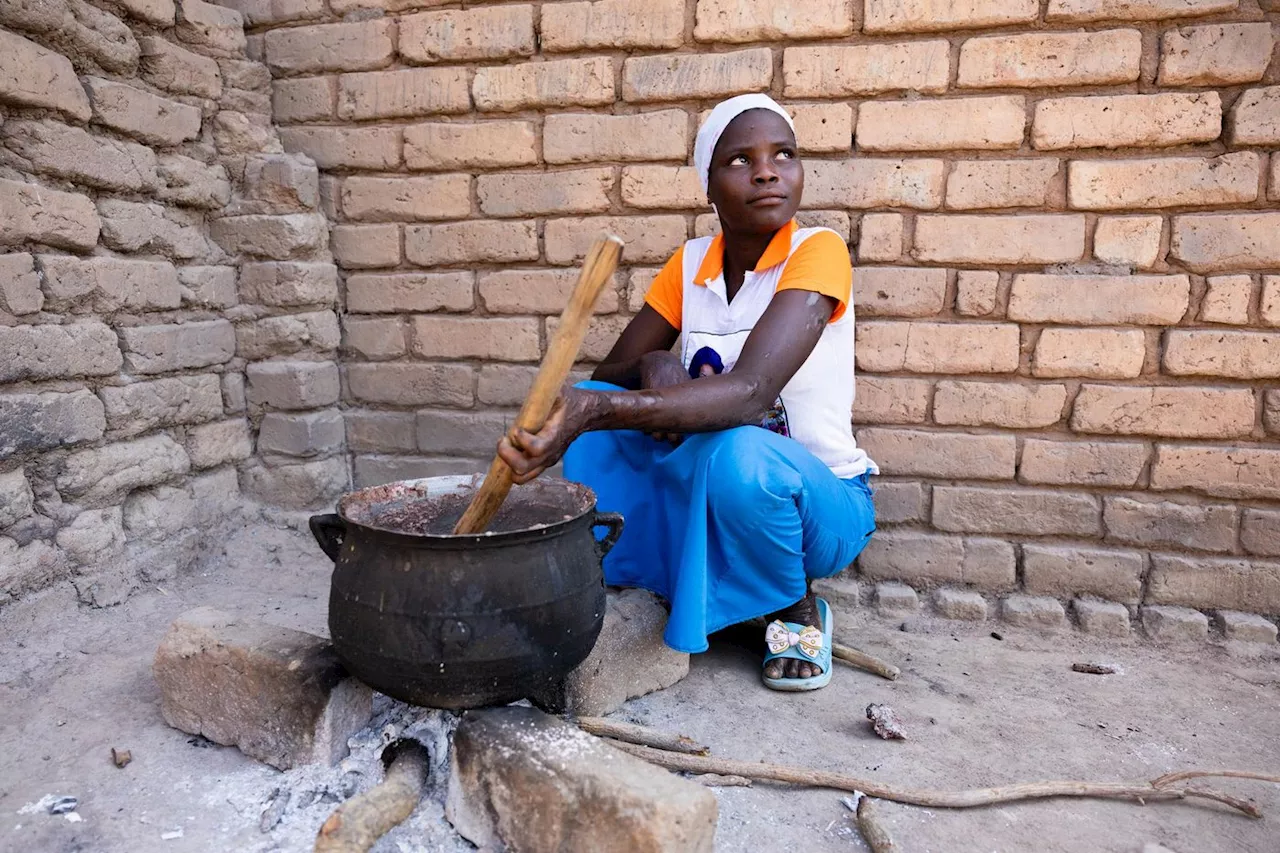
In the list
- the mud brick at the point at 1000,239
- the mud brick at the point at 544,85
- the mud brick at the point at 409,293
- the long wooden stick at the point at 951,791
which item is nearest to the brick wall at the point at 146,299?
the mud brick at the point at 409,293

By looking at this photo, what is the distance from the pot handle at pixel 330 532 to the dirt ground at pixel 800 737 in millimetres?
452

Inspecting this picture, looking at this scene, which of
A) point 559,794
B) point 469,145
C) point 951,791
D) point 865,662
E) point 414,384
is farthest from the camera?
point 414,384

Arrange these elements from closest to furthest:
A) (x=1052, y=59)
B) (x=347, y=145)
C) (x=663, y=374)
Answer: (x=663, y=374) < (x=1052, y=59) < (x=347, y=145)

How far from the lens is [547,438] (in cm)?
171

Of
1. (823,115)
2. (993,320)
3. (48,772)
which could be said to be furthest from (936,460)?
(48,772)

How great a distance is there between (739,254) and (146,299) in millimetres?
1986

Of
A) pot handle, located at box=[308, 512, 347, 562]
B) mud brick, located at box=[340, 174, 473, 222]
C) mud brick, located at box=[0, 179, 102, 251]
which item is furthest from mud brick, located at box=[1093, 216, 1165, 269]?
mud brick, located at box=[0, 179, 102, 251]

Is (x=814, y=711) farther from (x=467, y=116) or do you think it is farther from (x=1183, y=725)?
(x=467, y=116)

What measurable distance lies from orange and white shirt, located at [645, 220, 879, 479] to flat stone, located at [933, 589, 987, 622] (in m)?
0.61

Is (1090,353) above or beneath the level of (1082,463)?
above

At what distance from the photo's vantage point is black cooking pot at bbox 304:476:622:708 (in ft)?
5.48

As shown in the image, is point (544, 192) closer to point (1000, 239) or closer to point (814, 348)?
point (814, 348)

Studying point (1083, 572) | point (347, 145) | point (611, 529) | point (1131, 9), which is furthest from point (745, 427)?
point (347, 145)

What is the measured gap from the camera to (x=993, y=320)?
2791mm
